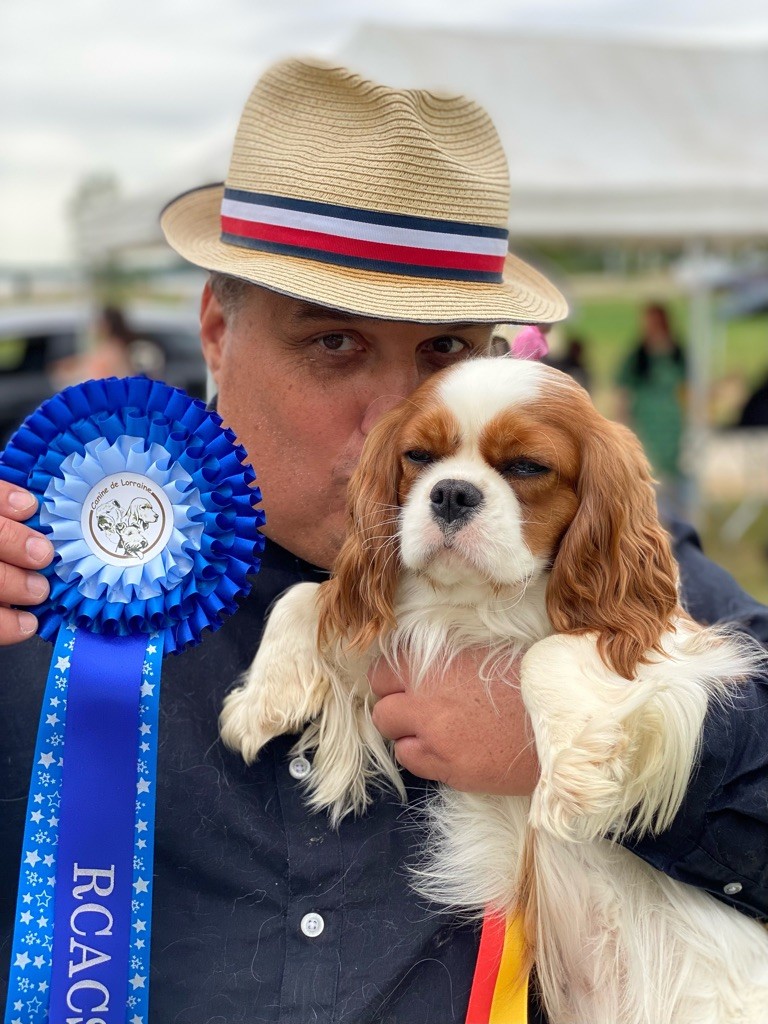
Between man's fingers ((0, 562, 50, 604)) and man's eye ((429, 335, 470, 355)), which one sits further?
man's eye ((429, 335, 470, 355))

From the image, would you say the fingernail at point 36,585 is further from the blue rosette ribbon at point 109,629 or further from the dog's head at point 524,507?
the dog's head at point 524,507

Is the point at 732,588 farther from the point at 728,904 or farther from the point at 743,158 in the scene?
the point at 743,158

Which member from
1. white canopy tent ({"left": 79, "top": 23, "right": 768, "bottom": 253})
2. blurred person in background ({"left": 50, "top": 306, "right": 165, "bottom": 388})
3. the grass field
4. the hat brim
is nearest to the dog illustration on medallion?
the hat brim

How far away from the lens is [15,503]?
5.73 ft

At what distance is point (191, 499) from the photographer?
1881mm

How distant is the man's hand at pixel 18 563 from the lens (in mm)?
1714

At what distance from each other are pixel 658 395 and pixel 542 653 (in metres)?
10.3

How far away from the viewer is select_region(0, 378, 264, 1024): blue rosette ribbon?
66.9 inches

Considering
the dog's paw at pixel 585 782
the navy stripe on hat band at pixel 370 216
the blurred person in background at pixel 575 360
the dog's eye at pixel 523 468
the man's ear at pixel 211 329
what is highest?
the navy stripe on hat band at pixel 370 216

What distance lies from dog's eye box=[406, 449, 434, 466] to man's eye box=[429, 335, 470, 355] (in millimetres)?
342

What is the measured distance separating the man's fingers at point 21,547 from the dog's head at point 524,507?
0.53m

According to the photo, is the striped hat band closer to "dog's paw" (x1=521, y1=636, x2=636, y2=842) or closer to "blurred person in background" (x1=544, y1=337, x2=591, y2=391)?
"dog's paw" (x1=521, y1=636, x2=636, y2=842)

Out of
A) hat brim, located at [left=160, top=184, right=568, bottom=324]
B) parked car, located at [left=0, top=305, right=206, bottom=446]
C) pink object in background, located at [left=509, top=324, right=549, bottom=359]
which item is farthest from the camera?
parked car, located at [left=0, top=305, right=206, bottom=446]

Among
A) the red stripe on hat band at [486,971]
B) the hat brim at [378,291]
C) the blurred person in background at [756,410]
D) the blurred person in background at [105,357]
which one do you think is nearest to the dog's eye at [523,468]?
the hat brim at [378,291]
